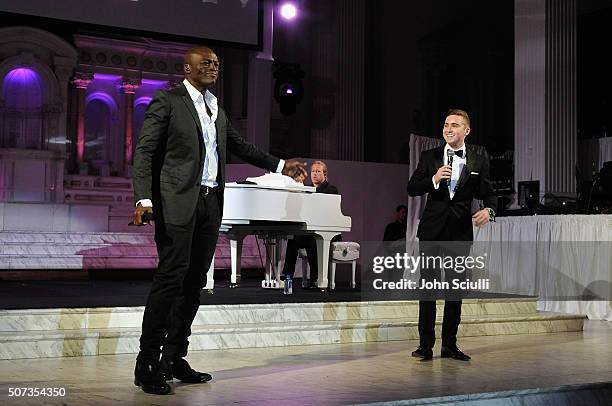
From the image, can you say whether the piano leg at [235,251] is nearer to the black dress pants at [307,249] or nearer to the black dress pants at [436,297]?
the black dress pants at [307,249]

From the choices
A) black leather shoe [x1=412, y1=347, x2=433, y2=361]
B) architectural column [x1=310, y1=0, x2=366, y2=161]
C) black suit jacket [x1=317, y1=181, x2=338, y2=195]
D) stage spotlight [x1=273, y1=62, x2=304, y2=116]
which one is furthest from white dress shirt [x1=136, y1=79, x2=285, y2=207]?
architectural column [x1=310, y1=0, x2=366, y2=161]

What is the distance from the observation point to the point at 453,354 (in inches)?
194

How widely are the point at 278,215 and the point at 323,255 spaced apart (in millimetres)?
727

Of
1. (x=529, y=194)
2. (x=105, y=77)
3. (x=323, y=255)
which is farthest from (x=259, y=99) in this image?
(x=323, y=255)

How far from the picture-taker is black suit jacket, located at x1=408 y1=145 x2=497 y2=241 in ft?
15.4

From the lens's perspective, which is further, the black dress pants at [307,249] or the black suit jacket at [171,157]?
the black dress pants at [307,249]

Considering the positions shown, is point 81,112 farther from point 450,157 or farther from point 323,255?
point 450,157

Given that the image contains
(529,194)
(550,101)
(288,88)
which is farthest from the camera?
(288,88)

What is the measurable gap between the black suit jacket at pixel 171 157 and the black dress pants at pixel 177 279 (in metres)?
0.09

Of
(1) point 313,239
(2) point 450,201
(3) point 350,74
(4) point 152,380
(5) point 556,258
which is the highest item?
(3) point 350,74

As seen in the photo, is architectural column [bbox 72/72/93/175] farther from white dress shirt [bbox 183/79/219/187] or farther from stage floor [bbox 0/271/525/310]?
white dress shirt [bbox 183/79/219/187]

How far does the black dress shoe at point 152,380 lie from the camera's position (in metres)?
3.45

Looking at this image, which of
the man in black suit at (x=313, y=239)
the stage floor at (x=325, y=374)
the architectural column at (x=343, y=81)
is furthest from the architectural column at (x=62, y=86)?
the stage floor at (x=325, y=374)

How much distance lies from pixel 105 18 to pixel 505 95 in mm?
9418
